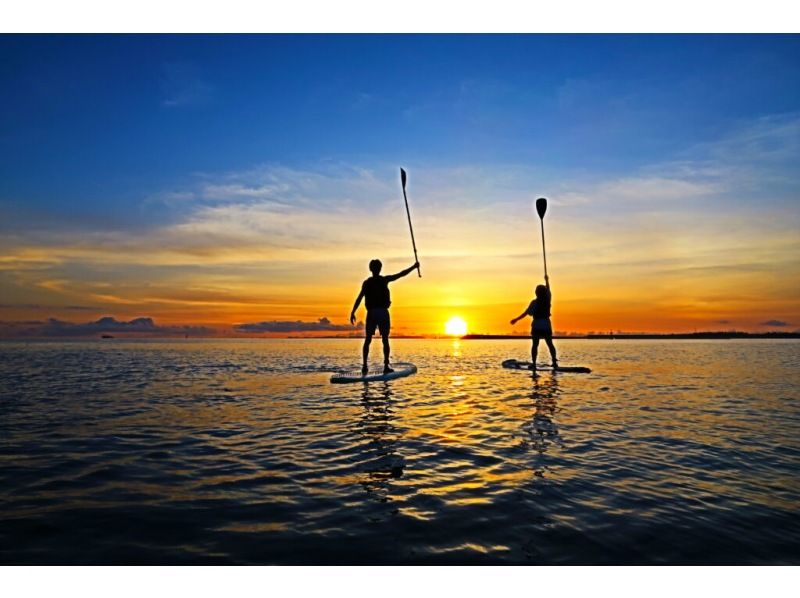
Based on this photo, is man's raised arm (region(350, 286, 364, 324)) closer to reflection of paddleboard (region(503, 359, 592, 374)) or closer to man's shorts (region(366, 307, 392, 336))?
man's shorts (region(366, 307, 392, 336))

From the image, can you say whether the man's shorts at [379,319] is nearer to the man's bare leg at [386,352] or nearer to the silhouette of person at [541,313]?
the man's bare leg at [386,352]

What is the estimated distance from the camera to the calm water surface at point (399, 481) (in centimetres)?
435

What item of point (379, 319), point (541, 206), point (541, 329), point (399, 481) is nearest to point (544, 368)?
point (541, 329)

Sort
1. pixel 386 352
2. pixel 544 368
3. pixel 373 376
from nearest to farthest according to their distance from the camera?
pixel 373 376, pixel 386 352, pixel 544 368

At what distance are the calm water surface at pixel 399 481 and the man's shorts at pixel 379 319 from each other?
4.33 m

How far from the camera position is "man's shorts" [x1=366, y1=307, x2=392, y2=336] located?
17.1 meters

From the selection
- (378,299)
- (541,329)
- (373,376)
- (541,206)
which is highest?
(541,206)

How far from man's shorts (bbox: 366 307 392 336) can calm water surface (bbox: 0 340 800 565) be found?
4.33 meters

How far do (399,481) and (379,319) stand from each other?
11089 mm

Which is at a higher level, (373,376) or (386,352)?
(386,352)

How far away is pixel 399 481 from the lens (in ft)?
20.2

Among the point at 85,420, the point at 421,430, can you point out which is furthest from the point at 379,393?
the point at 85,420

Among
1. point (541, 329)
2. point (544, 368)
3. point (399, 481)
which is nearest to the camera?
point (399, 481)

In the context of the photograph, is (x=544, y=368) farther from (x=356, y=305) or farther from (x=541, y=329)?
(x=356, y=305)
